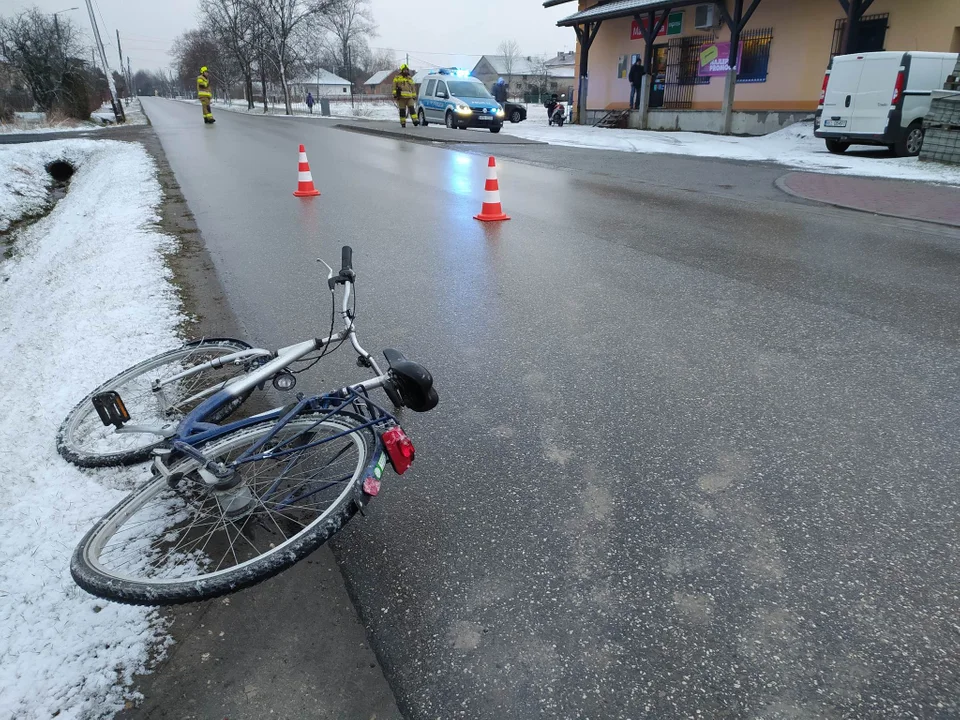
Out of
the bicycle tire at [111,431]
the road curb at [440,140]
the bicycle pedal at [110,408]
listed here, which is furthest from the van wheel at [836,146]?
the bicycle pedal at [110,408]

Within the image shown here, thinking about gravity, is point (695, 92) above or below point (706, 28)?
below

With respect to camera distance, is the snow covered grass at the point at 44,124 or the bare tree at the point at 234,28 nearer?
the snow covered grass at the point at 44,124

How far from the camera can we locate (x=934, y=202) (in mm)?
9625

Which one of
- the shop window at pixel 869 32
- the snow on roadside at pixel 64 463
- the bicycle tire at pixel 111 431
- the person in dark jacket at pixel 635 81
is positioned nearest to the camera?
the snow on roadside at pixel 64 463

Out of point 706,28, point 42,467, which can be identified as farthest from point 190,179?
point 706,28

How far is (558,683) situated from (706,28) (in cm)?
2622

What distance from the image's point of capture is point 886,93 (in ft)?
46.4

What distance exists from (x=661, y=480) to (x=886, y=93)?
1514 cm

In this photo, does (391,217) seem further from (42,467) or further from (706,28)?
(706,28)

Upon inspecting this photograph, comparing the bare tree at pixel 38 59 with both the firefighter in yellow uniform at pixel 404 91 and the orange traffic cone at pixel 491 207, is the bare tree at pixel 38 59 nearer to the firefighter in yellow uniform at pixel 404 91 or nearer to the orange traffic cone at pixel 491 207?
the firefighter in yellow uniform at pixel 404 91

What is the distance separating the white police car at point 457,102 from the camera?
26.6 metres

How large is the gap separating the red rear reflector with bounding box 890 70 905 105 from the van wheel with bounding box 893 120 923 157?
69 cm

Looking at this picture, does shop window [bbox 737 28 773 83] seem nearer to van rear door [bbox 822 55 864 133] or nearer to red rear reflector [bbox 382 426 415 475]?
van rear door [bbox 822 55 864 133]

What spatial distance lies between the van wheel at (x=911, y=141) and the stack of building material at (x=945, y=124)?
672 mm
